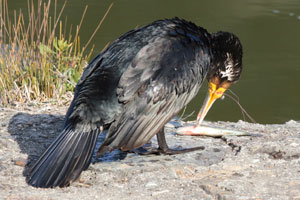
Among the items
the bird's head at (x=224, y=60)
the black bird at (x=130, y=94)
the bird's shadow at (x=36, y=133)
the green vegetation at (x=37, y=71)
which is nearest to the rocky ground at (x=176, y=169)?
the bird's shadow at (x=36, y=133)

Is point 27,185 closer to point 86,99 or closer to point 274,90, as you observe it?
point 86,99

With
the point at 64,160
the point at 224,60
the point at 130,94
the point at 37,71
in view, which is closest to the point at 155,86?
the point at 130,94

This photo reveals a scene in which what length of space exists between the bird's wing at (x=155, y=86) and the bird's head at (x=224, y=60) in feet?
1.24

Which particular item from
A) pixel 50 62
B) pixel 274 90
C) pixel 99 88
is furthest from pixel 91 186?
pixel 274 90

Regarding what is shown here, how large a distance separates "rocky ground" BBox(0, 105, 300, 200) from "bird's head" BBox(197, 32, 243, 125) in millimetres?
470

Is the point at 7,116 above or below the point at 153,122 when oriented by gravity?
below

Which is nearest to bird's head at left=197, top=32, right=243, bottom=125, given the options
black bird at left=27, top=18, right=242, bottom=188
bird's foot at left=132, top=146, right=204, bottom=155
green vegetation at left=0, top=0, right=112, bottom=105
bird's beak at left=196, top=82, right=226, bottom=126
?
bird's beak at left=196, top=82, right=226, bottom=126

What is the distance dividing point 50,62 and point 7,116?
766mm

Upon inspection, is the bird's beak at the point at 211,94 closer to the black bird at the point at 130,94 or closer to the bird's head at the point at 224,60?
the bird's head at the point at 224,60

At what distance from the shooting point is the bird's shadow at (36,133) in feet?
14.5

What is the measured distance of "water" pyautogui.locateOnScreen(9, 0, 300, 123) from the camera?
25.2ft

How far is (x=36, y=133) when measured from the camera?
4.86 metres

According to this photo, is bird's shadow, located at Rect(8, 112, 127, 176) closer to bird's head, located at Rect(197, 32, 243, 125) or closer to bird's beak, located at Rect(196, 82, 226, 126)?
bird's beak, located at Rect(196, 82, 226, 126)

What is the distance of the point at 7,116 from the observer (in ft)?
17.3
